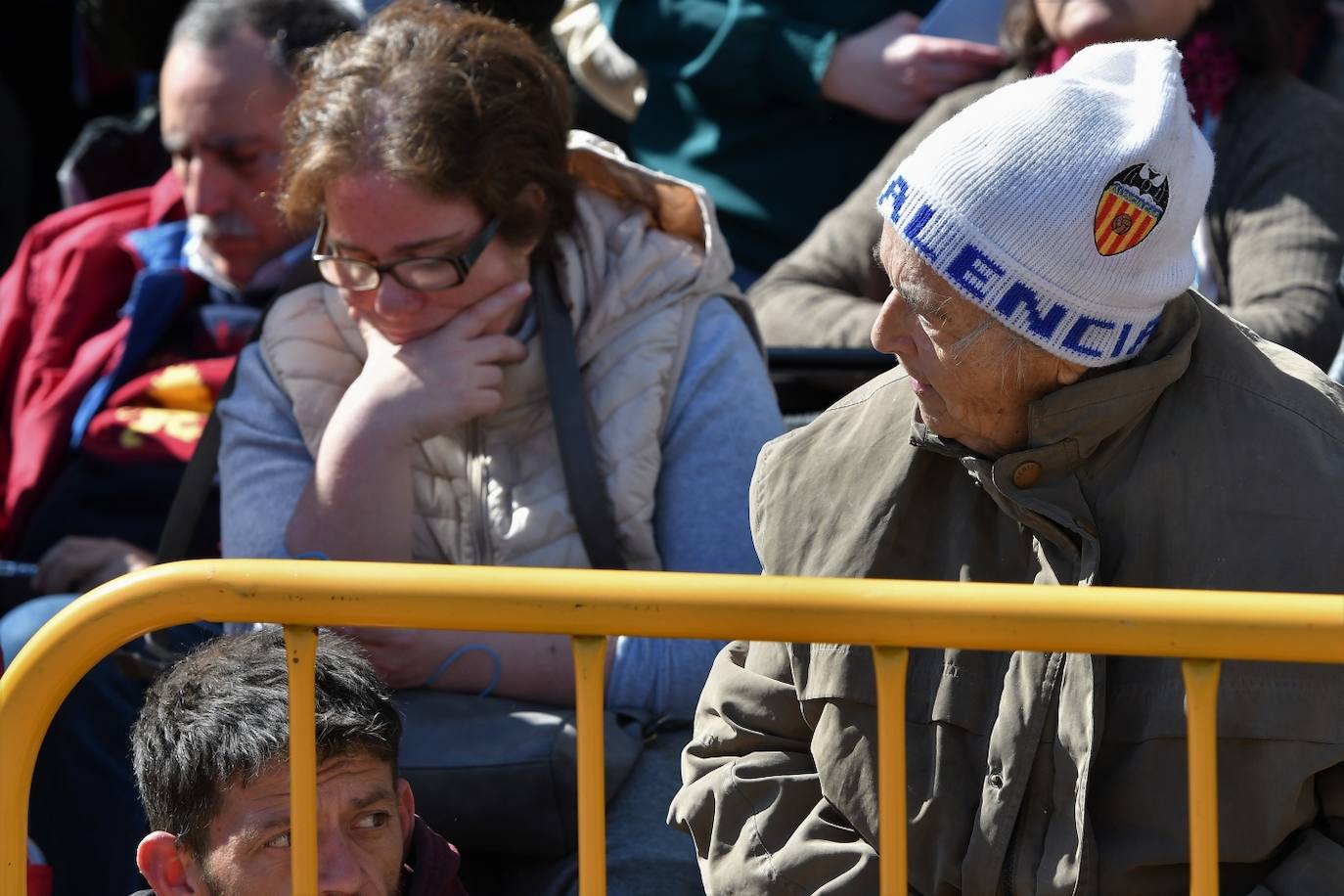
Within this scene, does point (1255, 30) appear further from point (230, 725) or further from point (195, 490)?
point (230, 725)

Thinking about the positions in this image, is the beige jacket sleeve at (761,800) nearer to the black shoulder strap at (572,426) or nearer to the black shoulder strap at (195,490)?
the black shoulder strap at (572,426)

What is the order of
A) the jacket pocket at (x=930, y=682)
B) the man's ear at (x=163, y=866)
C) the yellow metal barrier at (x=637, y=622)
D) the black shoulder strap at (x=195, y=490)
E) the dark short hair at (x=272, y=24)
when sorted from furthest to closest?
the dark short hair at (x=272, y=24)
the black shoulder strap at (x=195, y=490)
the man's ear at (x=163, y=866)
the jacket pocket at (x=930, y=682)
the yellow metal barrier at (x=637, y=622)

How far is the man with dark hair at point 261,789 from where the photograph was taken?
2051mm

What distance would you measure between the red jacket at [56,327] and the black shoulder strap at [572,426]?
119cm

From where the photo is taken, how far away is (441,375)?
2.73 meters

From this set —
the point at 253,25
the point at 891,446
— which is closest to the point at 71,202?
the point at 253,25

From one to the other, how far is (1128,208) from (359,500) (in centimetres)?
136

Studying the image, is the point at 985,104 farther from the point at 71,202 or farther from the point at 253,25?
the point at 71,202

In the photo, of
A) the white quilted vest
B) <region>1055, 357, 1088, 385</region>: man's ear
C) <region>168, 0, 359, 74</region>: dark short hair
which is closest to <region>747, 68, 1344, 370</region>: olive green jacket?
the white quilted vest

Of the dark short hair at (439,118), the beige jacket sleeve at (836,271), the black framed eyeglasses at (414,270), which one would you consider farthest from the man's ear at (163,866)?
the beige jacket sleeve at (836,271)

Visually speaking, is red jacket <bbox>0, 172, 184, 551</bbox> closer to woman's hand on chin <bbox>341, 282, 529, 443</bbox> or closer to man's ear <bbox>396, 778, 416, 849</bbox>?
woman's hand on chin <bbox>341, 282, 529, 443</bbox>

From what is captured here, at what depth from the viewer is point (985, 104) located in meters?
1.92

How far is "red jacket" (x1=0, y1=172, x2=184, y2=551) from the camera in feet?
11.6

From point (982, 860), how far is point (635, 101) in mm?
2620
